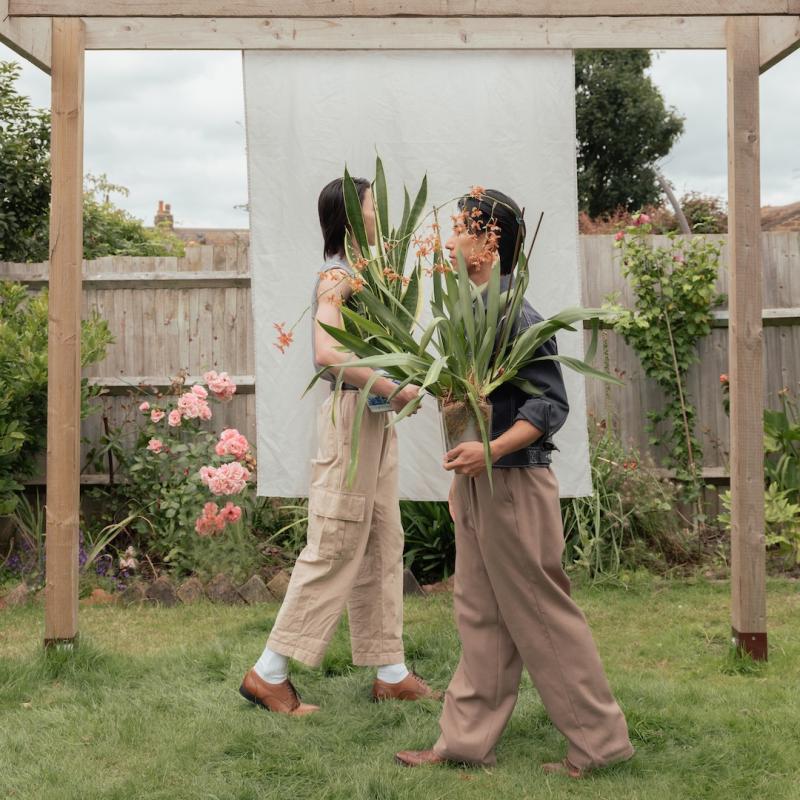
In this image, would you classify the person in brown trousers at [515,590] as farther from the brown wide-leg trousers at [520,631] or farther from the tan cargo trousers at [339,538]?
the tan cargo trousers at [339,538]

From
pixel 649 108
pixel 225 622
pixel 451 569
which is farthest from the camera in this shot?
pixel 649 108

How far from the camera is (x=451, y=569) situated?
618 cm

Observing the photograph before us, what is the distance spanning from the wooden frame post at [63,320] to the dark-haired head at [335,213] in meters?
1.21

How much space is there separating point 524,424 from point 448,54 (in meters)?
2.15

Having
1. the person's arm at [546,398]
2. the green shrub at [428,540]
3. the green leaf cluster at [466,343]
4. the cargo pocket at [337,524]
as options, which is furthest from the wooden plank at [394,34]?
the green shrub at [428,540]

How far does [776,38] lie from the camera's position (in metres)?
4.18

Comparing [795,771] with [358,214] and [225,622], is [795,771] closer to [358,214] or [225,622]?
[358,214]

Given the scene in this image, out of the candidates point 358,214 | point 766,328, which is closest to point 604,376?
point 358,214

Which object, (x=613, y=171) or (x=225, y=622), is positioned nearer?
(x=225, y=622)

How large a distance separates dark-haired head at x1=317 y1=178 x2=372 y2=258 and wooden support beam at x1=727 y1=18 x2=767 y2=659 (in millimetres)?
1547

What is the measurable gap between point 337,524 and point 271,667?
1.86 ft

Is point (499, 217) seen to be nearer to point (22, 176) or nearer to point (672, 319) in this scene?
point (672, 319)

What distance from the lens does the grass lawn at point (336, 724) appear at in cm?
302

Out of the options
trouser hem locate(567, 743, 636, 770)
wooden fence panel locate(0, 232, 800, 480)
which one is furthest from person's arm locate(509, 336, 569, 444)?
wooden fence panel locate(0, 232, 800, 480)
